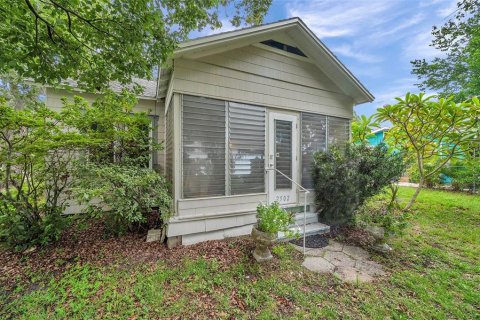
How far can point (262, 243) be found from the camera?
300cm

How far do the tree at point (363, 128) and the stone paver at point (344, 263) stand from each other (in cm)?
294

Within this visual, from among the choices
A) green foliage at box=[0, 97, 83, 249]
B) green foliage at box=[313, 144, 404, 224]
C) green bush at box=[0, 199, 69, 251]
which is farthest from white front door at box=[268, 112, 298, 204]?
green bush at box=[0, 199, 69, 251]

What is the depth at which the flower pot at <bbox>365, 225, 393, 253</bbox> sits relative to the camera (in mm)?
3572

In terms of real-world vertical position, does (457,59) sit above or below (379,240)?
above

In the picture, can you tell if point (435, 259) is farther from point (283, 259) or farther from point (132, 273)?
point (132, 273)

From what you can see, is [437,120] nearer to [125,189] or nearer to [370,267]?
[370,267]

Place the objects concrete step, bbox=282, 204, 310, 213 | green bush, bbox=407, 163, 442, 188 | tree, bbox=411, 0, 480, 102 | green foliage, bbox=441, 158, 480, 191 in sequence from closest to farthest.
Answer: concrete step, bbox=282, 204, 310, 213
green foliage, bbox=441, 158, 480, 191
tree, bbox=411, 0, 480, 102
green bush, bbox=407, 163, 442, 188

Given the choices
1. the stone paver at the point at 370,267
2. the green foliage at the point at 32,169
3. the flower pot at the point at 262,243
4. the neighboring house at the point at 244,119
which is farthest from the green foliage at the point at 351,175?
the green foliage at the point at 32,169

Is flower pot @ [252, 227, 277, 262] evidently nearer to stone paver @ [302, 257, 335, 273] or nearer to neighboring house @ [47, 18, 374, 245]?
stone paver @ [302, 257, 335, 273]

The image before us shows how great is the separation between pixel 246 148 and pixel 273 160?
72 centimetres

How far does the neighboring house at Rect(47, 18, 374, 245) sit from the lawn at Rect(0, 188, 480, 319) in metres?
0.80

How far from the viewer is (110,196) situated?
3354 mm

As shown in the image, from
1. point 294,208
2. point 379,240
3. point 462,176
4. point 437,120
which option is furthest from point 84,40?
point 462,176

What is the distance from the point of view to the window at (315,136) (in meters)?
4.77
